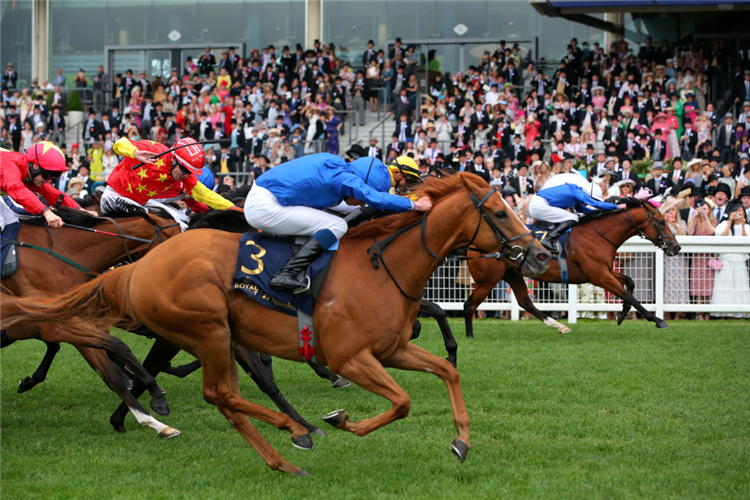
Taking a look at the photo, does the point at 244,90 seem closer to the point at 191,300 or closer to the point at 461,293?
the point at 461,293

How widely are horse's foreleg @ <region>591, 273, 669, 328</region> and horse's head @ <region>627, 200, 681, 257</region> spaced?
2.25 feet

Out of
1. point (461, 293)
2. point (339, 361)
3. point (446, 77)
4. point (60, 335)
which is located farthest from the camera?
point (446, 77)

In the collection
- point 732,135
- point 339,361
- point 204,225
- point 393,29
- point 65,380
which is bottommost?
point 65,380

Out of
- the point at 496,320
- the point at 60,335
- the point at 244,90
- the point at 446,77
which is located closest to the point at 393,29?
the point at 446,77

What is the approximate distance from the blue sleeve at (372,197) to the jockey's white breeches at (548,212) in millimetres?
5773

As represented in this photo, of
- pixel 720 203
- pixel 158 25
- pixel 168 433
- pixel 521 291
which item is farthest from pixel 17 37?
pixel 168 433

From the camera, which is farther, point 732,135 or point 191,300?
point 732,135

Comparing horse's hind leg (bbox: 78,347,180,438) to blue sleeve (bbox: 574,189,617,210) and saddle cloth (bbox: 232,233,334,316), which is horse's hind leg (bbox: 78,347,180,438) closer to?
saddle cloth (bbox: 232,233,334,316)

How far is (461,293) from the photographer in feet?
38.3

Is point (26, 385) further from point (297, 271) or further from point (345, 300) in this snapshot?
point (345, 300)

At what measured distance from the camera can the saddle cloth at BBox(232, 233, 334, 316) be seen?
4832 millimetres

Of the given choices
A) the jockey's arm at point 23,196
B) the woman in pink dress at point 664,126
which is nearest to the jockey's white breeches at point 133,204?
the jockey's arm at point 23,196

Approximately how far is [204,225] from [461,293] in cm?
629

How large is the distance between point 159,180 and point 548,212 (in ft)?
17.2
